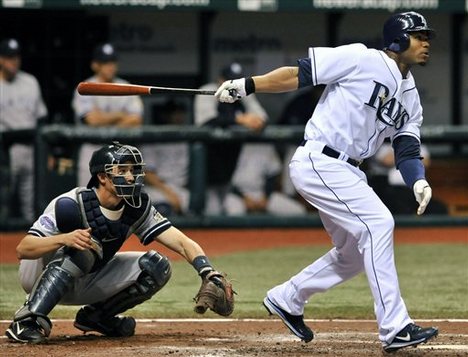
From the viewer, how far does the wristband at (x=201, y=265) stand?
245 inches

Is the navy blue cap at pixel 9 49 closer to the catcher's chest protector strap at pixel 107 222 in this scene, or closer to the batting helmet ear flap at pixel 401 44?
the catcher's chest protector strap at pixel 107 222

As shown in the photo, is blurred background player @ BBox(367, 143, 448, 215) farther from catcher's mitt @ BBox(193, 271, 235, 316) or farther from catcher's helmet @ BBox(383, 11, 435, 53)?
catcher's mitt @ BBox(193, 271, 235, 316)

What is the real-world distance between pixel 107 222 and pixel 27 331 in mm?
653

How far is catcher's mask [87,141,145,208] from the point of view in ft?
20.2

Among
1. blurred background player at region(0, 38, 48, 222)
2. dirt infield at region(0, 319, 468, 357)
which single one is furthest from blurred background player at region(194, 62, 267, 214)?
dirt infield at region(0, 319, 468, 357)

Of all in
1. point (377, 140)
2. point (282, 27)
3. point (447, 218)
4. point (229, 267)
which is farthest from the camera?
point (282, 27)

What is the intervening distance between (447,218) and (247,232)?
82.2 inches

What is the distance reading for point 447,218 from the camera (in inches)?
509

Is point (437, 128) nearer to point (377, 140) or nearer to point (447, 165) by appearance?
point (447, 165)

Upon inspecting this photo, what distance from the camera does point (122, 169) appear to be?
6.23 meters

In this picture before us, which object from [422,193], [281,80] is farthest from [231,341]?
[281,80]

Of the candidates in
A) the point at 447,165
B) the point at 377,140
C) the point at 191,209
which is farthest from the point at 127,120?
the point at 377,140

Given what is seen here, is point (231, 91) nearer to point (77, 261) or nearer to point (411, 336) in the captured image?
point (77, 261)

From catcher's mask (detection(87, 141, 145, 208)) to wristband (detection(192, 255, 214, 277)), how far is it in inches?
15.7
